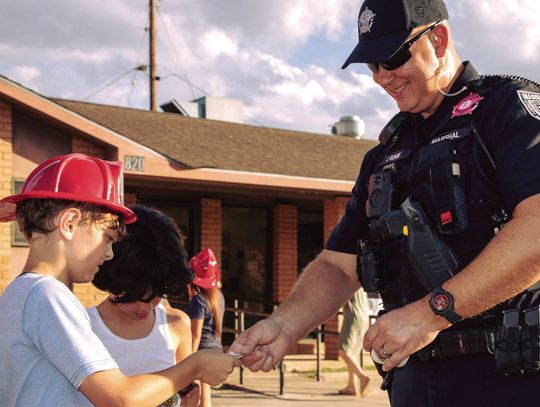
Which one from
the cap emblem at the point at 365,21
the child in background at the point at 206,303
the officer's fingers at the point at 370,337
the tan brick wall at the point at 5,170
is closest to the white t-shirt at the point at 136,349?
the officer's fingers at the point at 370,337

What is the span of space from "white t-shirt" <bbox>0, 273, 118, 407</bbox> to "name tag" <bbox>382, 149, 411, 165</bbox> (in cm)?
137

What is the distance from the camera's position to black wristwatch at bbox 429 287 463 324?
→ 2646mm

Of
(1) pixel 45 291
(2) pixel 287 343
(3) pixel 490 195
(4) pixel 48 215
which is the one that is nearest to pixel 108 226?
(4) pixel 48 215

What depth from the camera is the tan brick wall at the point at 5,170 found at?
11.5 m

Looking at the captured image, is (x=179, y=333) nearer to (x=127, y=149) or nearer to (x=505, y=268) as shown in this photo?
(x=505, y=268)

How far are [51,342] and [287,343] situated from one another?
1185 millimetres

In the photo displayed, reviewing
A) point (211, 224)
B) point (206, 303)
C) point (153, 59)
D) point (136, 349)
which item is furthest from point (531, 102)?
point (153, 59)

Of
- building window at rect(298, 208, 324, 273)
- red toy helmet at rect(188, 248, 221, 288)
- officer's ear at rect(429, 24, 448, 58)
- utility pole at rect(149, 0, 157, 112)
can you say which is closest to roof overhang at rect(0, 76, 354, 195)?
red toy helmet at rect(188, 248, 221, 288)

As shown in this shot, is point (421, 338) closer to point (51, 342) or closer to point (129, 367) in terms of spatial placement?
point (51, 342)

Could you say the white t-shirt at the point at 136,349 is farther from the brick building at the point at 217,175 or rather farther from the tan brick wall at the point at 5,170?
the tan brick wall at the point at 5,170

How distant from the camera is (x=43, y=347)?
8.57ft

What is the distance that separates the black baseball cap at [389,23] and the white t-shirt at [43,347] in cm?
144

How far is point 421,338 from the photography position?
8.87 feet

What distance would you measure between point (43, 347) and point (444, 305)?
1296 millimetres
